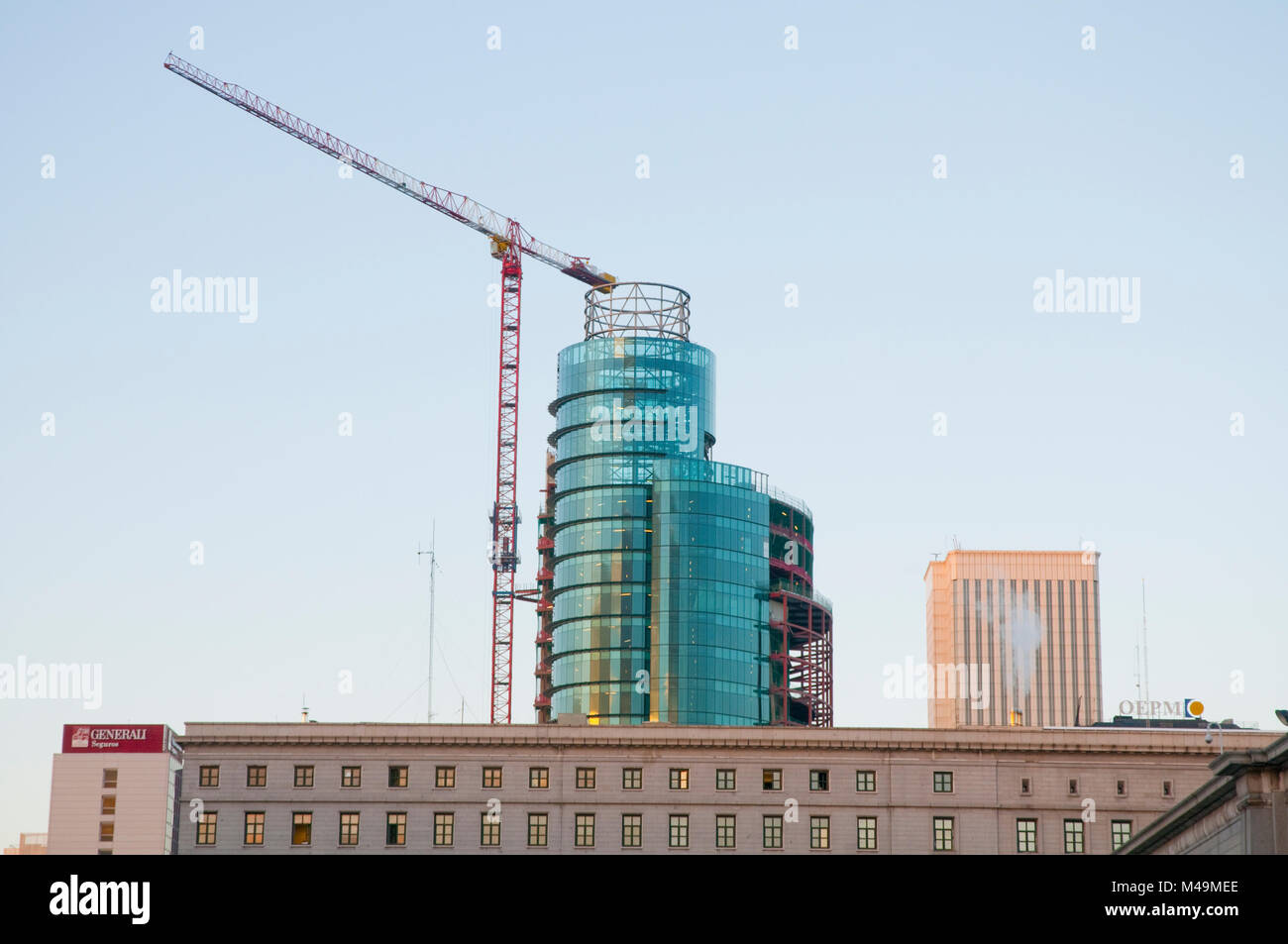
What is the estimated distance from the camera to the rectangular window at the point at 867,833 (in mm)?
148125

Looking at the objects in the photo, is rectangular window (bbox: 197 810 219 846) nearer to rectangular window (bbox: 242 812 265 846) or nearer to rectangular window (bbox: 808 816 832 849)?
rectangular window (bbox: 242 812 265 846)

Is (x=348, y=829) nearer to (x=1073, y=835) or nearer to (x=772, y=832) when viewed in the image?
(x=772, y=832)

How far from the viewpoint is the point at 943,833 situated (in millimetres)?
148625

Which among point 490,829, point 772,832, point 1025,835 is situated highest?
point 490,829

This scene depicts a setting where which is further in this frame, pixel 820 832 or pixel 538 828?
pixel 820 832

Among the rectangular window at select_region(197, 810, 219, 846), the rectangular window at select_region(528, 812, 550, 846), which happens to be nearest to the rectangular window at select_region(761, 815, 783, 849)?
the rectangular window at select_region(528, 812, 550, 846)

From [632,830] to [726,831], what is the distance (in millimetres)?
7074

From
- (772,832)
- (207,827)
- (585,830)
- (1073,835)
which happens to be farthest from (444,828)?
(1073,835)

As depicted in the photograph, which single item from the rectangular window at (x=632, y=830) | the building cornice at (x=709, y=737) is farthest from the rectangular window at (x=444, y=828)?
the rectangular window at (x=632, y=830)

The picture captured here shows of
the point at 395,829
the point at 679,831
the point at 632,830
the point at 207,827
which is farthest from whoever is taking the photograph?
the point at 207,827

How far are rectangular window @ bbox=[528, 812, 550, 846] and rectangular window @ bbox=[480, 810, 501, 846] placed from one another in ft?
7.73

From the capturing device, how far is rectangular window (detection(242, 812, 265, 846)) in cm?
14888
